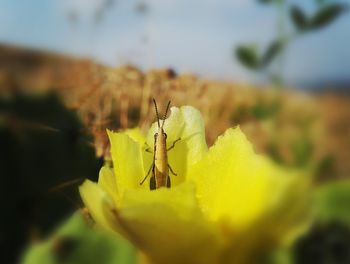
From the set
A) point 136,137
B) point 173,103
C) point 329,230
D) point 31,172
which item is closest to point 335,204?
Result: point 329,230

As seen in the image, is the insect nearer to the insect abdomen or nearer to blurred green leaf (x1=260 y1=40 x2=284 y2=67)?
the insect abdomen

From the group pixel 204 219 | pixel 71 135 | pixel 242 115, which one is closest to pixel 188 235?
pixel 204 219

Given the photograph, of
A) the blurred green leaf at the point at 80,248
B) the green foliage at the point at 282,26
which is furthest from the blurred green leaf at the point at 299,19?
the blurred green leaf at the point at 80,248

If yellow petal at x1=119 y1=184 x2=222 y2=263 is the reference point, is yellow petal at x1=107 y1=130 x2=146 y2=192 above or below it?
above

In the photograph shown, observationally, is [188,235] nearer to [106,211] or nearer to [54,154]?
[106,211]

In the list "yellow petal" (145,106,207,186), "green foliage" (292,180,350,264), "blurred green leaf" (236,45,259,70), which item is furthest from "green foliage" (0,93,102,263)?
"yellow petal" (145,106,207,186)
